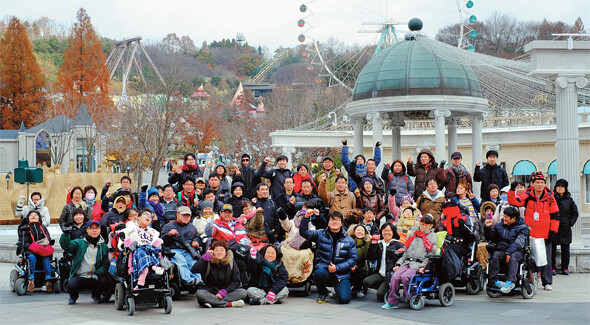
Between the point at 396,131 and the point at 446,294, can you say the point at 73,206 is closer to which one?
the point at 446,294

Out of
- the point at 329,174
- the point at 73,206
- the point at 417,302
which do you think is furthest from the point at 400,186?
the point at 73,206

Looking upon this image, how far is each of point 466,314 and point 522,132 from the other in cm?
2426

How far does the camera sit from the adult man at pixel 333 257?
421 inches

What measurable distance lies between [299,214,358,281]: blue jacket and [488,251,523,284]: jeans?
2151 mm

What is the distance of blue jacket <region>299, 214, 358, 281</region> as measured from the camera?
10.8m

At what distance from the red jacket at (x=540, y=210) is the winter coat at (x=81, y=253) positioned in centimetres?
714

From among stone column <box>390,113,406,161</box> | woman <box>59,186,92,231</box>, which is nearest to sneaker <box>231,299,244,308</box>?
woman <box>59,186,92,231</box>

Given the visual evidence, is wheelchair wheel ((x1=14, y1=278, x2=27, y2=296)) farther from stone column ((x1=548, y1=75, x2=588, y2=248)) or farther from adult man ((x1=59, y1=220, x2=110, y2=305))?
stone column ((x1=548, y1=75, x2=588, y2=248))

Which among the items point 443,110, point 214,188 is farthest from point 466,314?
point 443,110

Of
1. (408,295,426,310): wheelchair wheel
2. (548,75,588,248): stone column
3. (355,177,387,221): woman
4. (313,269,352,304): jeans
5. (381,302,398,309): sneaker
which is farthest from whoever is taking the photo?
(548,75,588,248): stone column

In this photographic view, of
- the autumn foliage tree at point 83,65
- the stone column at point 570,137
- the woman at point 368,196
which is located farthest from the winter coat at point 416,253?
the autumn foliage tree at point 83,65

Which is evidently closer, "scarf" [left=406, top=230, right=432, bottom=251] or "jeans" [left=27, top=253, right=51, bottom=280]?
"scarf" [left=406, top=230, right=432, bottom=251]

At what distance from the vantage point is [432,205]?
1213 centimetres

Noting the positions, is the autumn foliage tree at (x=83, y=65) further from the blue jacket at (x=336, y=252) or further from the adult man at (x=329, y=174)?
the blue jacket at (x=336, y=252)
